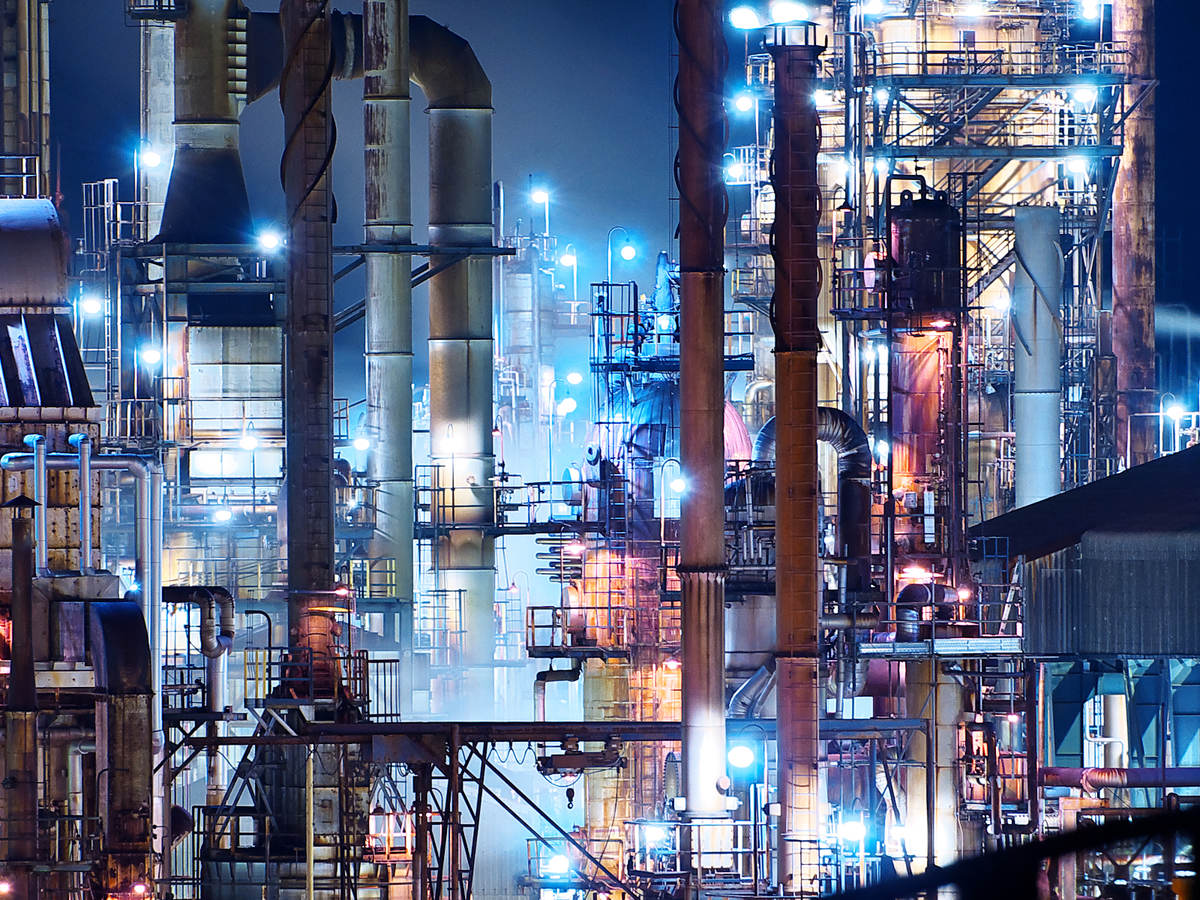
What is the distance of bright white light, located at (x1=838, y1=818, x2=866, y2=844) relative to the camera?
19.1 metres

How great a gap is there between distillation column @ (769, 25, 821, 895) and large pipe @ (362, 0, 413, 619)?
1151 centimetres

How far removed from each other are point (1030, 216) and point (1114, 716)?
29.2ft

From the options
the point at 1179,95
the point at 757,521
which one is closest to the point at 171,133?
the point at 757,521

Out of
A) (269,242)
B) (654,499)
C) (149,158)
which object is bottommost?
(654,499)

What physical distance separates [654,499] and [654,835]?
17.9ft

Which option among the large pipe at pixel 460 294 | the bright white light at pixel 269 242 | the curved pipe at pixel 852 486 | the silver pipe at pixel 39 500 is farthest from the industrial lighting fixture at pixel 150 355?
the silver pipe at pixel 39 500

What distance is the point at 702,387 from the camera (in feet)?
68.1

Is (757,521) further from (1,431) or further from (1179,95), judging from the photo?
(1179,95)

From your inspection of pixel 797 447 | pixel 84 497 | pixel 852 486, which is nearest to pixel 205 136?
pixel 852 486

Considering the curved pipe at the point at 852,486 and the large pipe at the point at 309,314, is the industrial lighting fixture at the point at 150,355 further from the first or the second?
the curved pipe at the point at 852,486

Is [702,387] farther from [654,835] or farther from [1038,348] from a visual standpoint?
[1038,348]

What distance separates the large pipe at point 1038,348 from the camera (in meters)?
29.8

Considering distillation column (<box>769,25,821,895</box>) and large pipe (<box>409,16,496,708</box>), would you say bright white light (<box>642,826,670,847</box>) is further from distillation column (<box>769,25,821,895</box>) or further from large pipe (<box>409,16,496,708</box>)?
large pipe (<box>409,16,496,708</box>)

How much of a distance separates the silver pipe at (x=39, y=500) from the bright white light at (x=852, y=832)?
312 inches
